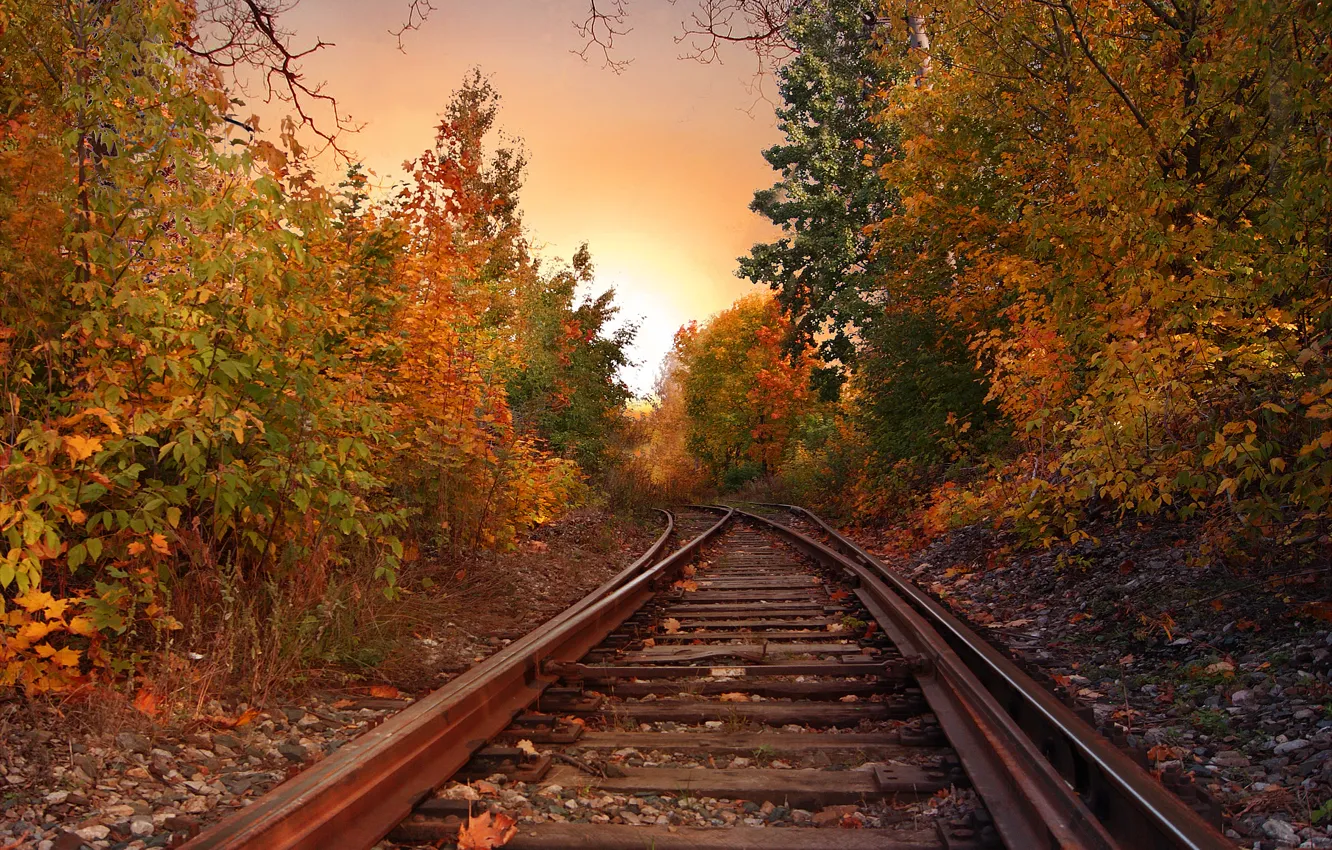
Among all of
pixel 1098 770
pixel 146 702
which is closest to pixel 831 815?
pixel 1098 770

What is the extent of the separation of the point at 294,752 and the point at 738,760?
1700 mm

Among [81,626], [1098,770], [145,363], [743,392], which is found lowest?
[1098,770]

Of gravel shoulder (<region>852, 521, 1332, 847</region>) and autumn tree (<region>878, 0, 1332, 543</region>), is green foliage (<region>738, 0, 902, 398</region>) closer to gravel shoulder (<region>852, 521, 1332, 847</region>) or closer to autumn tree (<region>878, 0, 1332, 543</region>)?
autumn tree (<region>878, 0, 1332, 543</region>)

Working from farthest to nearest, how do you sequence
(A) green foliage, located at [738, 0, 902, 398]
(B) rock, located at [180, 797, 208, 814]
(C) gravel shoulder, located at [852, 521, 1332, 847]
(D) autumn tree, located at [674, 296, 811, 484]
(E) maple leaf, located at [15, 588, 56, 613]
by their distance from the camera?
(D) autumn tree, located at [674, 296, 811, 484]
(A) green foliage, located at [738, 0, 902, 398]
(E) maple leaf, located at [15, 588, 56, 613]
(C) gravel shoulder, located at [852, 521, 1332, 847]
(B) rock, located at [180, 797, 208, 814]

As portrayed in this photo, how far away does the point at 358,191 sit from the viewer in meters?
7.36

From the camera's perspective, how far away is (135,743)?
306 cm

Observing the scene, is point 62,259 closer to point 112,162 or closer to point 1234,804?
point 112,162

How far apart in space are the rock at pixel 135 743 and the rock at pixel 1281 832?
3.72m

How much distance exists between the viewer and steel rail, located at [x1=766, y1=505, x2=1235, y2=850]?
6.70 ft

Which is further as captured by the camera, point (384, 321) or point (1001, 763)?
point (384, 321)

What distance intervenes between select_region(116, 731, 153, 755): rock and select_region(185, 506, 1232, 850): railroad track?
0.86 m

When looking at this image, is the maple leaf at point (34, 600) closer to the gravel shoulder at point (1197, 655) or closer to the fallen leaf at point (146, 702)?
the fallen leaf at point (146, 702)

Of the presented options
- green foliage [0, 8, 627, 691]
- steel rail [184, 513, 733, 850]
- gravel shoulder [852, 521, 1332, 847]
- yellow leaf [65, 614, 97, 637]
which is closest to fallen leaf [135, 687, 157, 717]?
green foliage [0, 8, 627, 691]

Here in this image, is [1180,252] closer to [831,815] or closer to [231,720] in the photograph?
[831,815]
